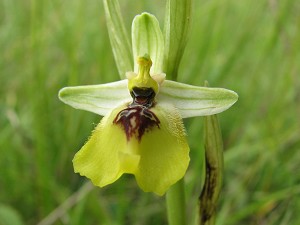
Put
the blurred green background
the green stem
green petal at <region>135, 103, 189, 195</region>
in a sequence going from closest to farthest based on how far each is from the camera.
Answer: green petal at <region>135, 103, 189, 195</region> < the green stem < the blurred green background

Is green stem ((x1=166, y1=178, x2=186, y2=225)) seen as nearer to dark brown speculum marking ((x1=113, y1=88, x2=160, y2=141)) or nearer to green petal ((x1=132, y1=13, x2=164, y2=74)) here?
dark brown speculum marking ((x1=113, y1=88, x2=160, y2=141))

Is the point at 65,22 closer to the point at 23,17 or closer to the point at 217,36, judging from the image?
the point at 23,17

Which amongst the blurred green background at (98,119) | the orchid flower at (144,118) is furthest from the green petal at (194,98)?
the blurred green background at (98,119)

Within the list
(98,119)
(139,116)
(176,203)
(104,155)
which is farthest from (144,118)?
(98,119)

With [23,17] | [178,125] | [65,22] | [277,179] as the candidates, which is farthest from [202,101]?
[23,17]

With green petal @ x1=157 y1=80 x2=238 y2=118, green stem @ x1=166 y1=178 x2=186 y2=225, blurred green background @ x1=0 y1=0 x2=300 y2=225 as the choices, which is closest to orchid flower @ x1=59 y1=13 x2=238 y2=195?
green petal @ x1=157 y1=80 x2=238 y2=118

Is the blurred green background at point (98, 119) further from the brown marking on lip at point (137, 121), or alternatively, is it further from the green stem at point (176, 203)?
the brown marking on lip at point (137, 121)
